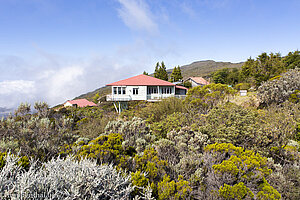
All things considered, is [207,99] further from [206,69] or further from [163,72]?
[206,69]

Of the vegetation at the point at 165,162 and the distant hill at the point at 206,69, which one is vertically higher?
the distant hill at the point at 206,69

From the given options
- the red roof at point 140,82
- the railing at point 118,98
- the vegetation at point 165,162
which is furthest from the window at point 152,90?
the vegetation at point 165,162

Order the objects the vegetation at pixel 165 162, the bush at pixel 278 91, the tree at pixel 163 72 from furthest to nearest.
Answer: the tree at pixel 163 72 < the bush at pixel 278 91 < the vegetation at pixel 165 162

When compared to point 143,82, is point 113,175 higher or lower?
lower

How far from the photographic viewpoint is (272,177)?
3061mm

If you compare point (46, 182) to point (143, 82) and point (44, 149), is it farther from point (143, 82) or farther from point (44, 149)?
point (143, 82)

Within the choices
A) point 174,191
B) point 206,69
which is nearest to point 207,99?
point 174,191

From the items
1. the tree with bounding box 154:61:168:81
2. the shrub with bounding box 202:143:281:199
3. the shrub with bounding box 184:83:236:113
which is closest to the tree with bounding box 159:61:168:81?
the tree with bounding box 154:61:168:81

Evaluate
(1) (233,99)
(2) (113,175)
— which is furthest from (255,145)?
(1) (233,99)

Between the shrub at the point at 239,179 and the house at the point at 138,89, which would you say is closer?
the shrub at the point at 239,179

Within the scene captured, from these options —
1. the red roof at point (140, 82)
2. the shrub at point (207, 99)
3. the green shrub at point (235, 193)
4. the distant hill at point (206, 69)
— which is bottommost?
the green shrub at point (235, 193)

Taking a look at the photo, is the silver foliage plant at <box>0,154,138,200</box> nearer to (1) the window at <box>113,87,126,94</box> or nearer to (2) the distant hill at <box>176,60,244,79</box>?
(1) the window at <box>113,87,126,94</box>

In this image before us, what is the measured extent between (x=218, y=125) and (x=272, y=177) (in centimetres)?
216

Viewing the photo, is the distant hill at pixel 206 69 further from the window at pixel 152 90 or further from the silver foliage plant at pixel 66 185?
the silver foliage plant at pixel 66 185
